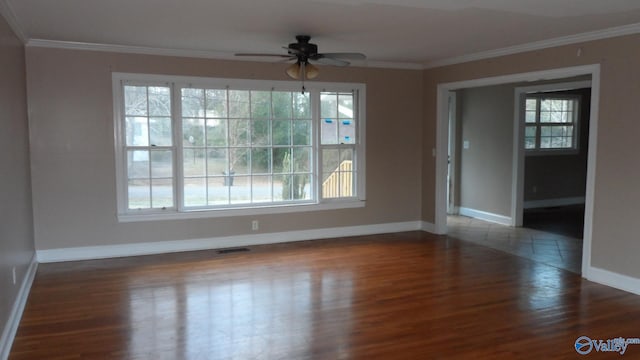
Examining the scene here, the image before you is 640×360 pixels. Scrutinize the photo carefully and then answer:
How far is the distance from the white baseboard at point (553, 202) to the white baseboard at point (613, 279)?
4225mm

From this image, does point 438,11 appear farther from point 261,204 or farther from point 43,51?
point 43,51

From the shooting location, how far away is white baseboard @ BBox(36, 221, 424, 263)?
17.6ft

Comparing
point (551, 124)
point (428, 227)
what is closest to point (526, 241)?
point (428, 227)

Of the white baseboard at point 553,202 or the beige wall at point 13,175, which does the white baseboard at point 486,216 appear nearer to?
the white baseboard at point 553,202

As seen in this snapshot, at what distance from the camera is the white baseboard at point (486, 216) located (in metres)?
Answer: 7.48

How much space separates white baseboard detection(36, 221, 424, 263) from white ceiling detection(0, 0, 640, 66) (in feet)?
7.43

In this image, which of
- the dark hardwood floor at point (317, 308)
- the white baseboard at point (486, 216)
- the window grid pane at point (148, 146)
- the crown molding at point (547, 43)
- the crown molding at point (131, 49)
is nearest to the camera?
the dark hardwood floor at point (317, 308)

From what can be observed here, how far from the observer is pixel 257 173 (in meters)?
6.22

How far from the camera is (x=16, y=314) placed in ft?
11.8

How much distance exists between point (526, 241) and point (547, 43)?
2.60 metres

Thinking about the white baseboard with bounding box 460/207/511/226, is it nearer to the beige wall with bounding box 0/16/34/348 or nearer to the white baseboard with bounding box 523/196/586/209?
the white baseboard with bounding box 523/196/586/209

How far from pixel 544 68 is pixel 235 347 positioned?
4150 mm

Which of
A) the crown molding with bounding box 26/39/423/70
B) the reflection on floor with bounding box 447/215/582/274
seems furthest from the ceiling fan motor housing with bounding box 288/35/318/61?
the reflection on floor with bounding box 447/215/582/274

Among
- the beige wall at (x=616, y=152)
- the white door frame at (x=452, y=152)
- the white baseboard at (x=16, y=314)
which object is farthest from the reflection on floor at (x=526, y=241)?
the white baseboard at (x=16, y=314)
